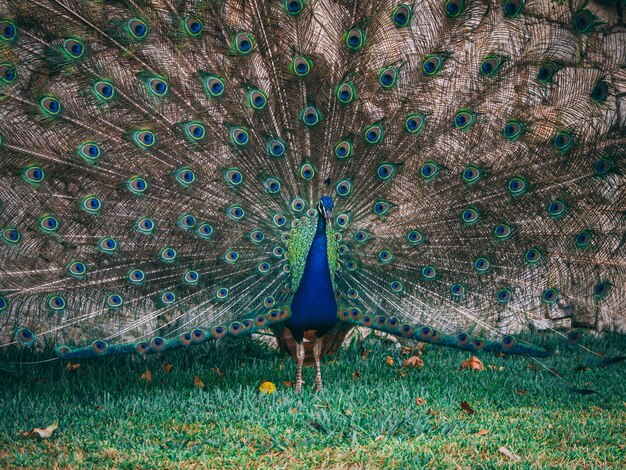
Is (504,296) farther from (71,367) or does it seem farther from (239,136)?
(71,367)

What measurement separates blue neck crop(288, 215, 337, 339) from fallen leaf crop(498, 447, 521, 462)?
1433 millimetres

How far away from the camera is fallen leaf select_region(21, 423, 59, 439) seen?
12.3ft

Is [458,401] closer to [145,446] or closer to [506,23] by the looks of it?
[145,446]

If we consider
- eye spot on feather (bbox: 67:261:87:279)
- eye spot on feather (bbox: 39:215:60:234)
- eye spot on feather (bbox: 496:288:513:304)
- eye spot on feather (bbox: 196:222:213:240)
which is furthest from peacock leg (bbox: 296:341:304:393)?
eye spot on feather (bbox: 39:215:60:234)

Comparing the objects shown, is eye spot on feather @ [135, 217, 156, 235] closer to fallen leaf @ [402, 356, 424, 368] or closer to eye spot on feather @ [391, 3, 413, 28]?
eye spot on feather @ [391, 3, 413, 28]

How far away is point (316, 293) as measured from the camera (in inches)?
175

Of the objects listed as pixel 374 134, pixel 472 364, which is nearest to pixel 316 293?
pixel 374 134

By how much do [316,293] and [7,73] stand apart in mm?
2321

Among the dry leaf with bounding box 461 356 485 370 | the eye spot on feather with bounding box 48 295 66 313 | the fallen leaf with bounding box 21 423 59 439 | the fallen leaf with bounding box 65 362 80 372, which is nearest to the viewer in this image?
the fallen leaf with bounding box 21 423 59 439

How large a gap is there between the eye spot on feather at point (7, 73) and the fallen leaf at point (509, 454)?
3.52m

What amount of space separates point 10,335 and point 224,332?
137 cm

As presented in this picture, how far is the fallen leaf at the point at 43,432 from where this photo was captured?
12.3ft

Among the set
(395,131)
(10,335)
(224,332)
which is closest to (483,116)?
(395,131)

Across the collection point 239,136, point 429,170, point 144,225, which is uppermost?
point 239,136
